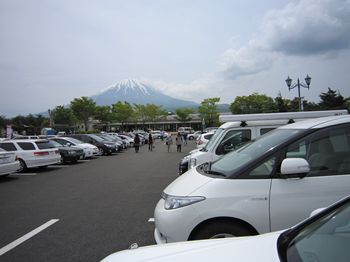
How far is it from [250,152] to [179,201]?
1.12m

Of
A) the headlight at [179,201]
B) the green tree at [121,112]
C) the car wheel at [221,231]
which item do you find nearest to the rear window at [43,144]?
the headlight at [179,201]

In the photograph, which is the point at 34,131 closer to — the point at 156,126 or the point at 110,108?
the point at 110,108

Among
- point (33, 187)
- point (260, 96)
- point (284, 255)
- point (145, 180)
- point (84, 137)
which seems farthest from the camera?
point (260, 96)

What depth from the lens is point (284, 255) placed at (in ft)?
5.95

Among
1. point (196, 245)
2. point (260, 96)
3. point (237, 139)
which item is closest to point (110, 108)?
point (260, 96)

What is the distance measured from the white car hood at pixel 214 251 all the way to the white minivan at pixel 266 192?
40.8 inches

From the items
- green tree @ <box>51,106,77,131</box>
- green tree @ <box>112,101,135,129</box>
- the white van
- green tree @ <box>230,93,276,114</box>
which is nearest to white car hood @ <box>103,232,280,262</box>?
the white van

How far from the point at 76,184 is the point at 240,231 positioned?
8313mm

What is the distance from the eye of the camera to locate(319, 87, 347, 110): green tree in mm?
38531

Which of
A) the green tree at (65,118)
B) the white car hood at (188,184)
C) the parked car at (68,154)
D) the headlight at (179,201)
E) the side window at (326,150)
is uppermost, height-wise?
the green tree at (65,118)

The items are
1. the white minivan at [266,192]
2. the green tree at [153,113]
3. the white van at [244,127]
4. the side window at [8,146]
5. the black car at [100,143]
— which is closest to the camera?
the white minivan at [266,192]

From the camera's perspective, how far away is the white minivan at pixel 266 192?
3.18m

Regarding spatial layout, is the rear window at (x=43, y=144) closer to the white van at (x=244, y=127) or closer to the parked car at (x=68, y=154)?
the parked car at (x=68, y=154)

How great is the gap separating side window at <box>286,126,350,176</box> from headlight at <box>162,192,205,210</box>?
1.16 m
